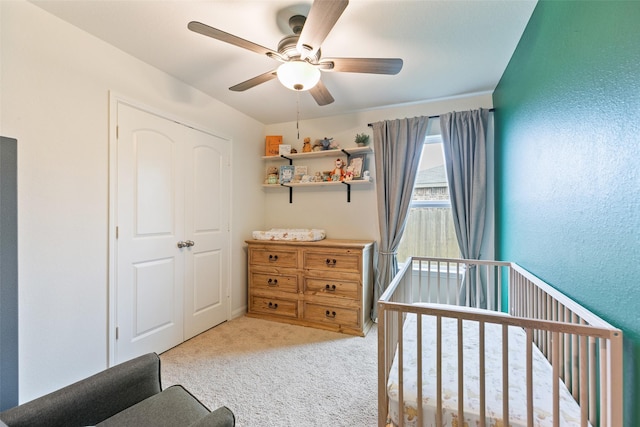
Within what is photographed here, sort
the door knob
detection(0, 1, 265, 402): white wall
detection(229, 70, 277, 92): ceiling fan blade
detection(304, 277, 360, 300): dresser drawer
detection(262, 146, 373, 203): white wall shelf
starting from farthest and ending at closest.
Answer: detection(262, 146, 373, 203): white wall shelf, detection(304, 277, 360, 300): dresser drawer, the door knob, detection(229, 70, 277, 92): ceiling fan blade, detection(0, 1, 265, 402): white wall

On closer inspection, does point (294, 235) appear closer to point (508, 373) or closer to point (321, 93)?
point (321, 93)

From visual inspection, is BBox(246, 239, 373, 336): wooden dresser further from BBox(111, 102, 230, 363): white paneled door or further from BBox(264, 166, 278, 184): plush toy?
BBox(264, 166, 278, 184): plush toy

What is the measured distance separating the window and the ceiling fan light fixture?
167 cm

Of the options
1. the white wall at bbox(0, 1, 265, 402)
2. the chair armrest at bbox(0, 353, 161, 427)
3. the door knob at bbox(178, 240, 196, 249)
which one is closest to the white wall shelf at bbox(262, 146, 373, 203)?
the door knob at bbox(178, 240, 196, 249)

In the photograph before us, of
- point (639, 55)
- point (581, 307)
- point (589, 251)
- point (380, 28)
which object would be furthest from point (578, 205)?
point (380, 28)

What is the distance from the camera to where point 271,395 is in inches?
68.0

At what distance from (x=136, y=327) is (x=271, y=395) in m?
1.19

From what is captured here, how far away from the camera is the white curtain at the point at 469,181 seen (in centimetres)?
249

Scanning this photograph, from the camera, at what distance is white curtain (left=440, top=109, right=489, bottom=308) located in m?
2.49

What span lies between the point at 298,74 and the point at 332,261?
1714 mm

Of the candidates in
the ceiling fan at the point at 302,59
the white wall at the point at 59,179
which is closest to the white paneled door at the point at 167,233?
the white wall at the point at 59,179

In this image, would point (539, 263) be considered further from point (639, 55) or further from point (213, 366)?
point (213, 366)

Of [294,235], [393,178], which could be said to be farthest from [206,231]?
[393,178]

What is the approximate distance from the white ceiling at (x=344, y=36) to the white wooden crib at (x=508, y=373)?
156 centimetres
